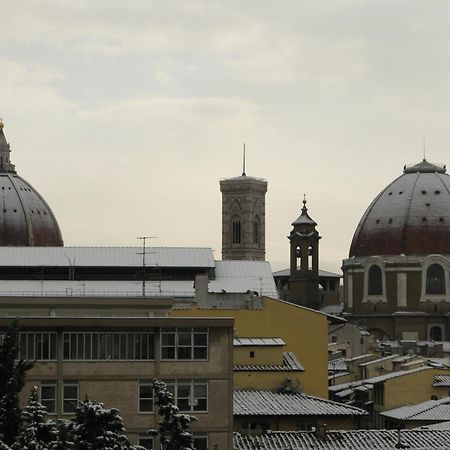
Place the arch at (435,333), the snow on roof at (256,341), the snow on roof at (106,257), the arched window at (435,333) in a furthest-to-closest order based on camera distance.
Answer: the arched window at (435,333)
the arch at (435,333)
the snow on roof at (106,257)
the snow on roof at (256,341)

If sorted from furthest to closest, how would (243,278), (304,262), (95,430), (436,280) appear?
(304,262) → (436,280) → (243,278) → (95,430)

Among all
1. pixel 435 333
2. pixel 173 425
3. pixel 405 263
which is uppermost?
pixel 405 263

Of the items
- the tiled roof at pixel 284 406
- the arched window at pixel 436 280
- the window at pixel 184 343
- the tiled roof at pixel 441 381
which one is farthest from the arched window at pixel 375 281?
the window at pixel 184 343

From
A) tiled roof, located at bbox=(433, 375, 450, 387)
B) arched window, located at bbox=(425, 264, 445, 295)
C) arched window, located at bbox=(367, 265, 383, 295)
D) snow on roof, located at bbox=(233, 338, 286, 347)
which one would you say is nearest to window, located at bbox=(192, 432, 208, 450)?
snow on roof, located at bbox=(233, 338, 286, 347)

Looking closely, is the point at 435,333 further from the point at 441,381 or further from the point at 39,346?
the point at 39,346

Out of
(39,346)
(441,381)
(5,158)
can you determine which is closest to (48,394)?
(39,346)

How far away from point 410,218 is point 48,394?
3733 inches

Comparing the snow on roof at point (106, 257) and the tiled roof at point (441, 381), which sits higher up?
the snow on roof at point (106, 257)

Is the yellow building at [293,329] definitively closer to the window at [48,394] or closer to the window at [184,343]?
the window at [184,343]

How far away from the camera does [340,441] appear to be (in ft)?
152

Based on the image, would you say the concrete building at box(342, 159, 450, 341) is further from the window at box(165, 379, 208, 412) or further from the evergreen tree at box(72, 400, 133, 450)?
the evergreen tree at box(72, 400, 133, 450)

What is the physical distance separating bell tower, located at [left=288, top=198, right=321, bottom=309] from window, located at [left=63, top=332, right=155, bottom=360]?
102 metres

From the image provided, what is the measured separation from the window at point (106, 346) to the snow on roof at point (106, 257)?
4357cm

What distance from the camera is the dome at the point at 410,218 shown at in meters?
134
